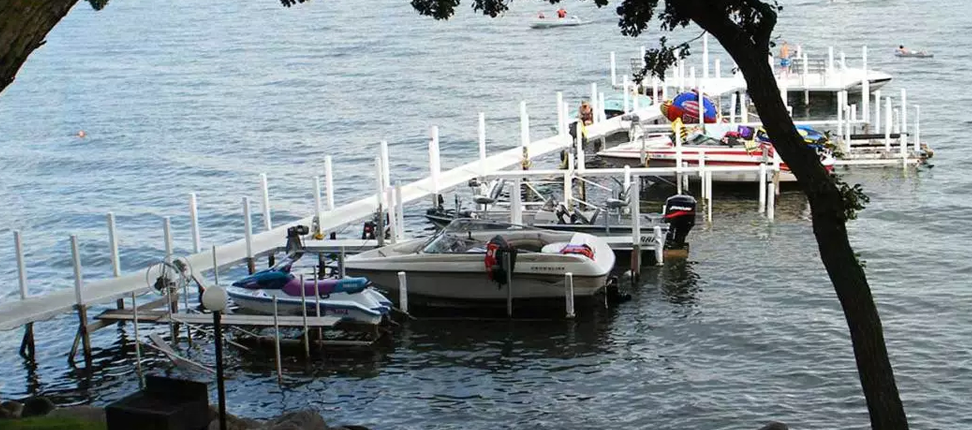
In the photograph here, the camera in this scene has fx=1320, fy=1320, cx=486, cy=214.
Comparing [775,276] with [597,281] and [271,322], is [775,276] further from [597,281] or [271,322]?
[271,322]

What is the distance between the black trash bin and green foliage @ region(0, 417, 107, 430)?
1.57 meters

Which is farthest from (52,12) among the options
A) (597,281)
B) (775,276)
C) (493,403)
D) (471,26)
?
(471,26)

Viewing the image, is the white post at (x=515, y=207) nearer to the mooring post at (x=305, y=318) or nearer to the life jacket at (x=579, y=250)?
the life jacket at (x=579, y=250)

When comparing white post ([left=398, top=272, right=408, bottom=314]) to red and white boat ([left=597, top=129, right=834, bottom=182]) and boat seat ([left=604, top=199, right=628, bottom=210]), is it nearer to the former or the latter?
boat seat ([left=604, top=199, right=628, bottom=210])

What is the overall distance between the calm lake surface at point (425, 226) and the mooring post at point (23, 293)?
0.34 meters

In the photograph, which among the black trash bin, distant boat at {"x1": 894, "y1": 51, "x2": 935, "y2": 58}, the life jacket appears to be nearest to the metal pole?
the black trash bin

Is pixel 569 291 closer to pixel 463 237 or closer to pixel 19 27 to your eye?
pixel 463 237

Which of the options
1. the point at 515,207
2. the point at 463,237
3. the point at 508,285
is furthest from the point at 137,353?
the point at 515,207

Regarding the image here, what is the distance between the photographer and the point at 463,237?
30.6 metres

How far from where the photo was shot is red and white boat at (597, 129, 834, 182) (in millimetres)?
40875

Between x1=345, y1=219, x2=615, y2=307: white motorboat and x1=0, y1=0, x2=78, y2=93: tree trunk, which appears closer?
x1=0, y1=0, x2=78, y2=93: tree trunk

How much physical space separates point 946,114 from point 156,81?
49125mm

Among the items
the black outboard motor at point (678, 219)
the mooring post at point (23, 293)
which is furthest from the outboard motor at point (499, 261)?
the mooring post at point (23, 293)

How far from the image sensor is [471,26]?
106 metres
